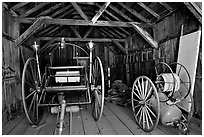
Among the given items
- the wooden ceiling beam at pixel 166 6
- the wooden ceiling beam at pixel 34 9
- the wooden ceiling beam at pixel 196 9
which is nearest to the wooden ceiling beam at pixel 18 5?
the wooden ceiling beam at pixel 34 9

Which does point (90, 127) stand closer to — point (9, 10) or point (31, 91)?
point (31, 91)

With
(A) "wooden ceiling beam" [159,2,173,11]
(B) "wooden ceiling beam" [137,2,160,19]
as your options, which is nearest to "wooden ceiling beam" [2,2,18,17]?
(B) "wooden ceiling beam" [137,2,160,19]

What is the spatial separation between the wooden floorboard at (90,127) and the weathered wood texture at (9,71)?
0.27 metres

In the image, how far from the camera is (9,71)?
3.32 meters

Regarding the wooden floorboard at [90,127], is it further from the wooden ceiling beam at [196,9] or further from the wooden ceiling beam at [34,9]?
the wooden ceiling beam at [34,9]

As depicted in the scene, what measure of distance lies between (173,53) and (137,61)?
1.88 m

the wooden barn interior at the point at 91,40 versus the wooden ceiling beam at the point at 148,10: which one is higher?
the wooden ceiling beam at the point at 148,10

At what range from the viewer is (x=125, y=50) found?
20.1ft

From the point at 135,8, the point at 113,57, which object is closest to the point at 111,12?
the point at 135,8

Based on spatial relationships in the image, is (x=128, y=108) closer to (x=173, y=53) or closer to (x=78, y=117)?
(x=78, y=117)

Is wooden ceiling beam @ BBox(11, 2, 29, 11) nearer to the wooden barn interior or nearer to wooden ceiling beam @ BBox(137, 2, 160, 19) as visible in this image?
the wooden barn interior

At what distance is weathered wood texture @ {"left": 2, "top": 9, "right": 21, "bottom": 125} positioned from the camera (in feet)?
9.98

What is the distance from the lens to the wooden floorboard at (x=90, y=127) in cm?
261

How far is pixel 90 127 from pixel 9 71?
6.17ft
